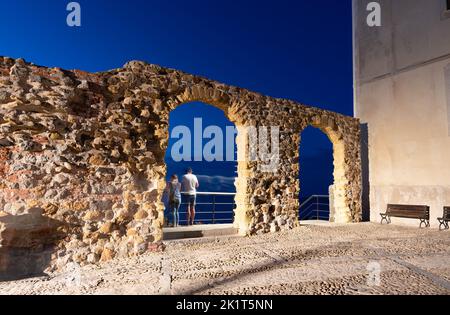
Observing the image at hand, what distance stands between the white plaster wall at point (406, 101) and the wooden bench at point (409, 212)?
0.24 metres

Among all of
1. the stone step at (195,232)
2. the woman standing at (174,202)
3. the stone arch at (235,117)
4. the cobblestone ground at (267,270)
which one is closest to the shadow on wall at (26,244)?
the cobblestone ground at (267,270)

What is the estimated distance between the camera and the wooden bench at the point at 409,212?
7457 mm

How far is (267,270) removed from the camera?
3652 mm

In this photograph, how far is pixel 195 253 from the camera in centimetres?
459

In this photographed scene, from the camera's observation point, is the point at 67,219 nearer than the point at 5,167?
No

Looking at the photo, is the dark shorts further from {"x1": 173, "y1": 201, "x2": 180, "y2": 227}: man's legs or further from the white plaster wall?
the white plaster wall

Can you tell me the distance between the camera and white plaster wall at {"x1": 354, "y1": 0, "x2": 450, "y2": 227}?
7.43 meters

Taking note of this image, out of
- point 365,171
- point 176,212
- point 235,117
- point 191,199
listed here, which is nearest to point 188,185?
point 191,199

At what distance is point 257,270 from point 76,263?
2.38 metres

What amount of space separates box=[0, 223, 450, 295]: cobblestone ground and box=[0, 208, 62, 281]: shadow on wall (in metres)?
0.30

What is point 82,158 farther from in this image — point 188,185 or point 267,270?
point 188,185
